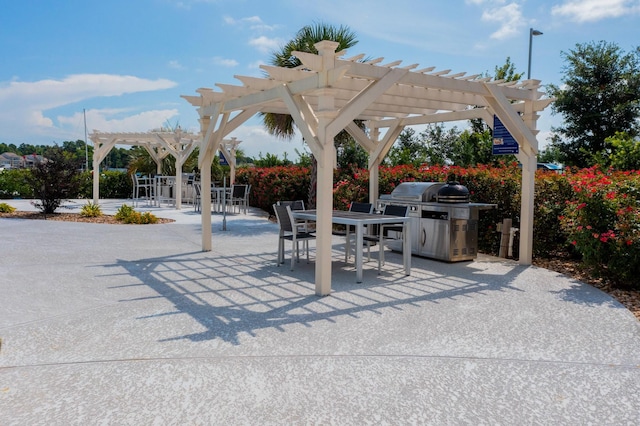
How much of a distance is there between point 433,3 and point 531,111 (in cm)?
204

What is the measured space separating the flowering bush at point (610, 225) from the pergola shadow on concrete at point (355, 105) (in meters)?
1.18

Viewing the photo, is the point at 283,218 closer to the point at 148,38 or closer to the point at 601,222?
the point at 601,222

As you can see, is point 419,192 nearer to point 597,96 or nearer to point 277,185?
point 277,185

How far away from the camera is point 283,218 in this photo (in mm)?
6965

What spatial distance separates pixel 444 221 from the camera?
746cm

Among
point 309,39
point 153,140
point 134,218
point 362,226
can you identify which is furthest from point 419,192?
point 153,140

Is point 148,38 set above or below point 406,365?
above

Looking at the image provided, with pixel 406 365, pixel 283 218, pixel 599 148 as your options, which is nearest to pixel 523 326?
pixel 406 365

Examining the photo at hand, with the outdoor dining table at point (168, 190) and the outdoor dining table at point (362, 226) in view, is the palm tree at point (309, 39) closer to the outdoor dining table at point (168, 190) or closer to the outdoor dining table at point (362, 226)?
the outdoor dining table at point (362, 226)

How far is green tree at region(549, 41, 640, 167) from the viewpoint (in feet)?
51.6

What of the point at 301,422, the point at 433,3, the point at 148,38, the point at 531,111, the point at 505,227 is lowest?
the point at 301,422

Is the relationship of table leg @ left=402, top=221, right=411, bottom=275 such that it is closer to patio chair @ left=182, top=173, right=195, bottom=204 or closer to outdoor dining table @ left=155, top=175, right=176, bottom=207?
patio chair @ left=182, top=173, right=195, bottom=204

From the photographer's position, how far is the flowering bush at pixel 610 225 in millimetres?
5559

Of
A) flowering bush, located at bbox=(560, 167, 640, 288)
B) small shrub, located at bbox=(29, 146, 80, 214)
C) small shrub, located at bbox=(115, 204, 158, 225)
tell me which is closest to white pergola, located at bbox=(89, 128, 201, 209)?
small shrub, located at bbox=(29, 146, 80, 214)
